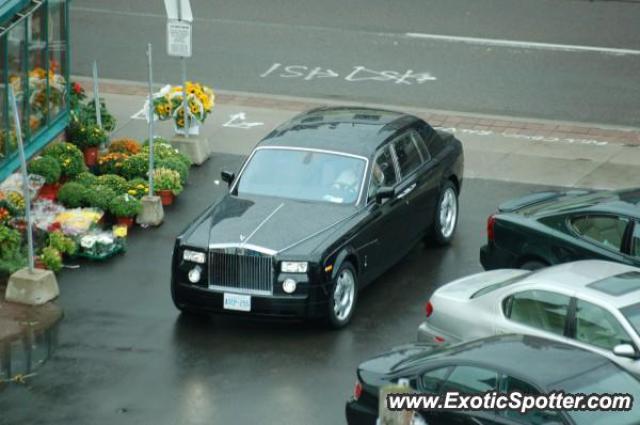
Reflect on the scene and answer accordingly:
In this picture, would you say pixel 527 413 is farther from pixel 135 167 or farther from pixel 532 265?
pixel 135 167

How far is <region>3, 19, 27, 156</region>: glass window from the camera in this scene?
58.6 ft

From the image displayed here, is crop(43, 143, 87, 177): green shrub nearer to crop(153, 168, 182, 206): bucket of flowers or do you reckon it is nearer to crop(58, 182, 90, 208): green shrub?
Result: crop(58, 182, 90, 208): green shrub

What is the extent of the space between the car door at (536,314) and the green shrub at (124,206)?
614 cm

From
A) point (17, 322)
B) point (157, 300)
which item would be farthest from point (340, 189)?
point (17, 322)

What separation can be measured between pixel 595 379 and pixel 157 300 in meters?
6.23

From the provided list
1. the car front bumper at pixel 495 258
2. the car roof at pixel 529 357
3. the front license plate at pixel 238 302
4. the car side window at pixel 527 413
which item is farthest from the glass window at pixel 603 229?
the car side window at pixel 527 413

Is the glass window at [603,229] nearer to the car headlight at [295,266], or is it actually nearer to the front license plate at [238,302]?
the car headlight at [295,266]

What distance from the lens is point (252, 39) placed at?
1045 inches

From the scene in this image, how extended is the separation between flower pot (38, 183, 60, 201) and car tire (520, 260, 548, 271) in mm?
6342

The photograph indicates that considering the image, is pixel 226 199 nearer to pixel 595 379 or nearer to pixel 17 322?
pixel 17 322

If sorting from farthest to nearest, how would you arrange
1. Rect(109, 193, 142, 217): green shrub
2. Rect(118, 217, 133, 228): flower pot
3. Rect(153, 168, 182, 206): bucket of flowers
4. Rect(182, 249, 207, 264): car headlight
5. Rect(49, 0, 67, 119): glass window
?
Rect(49, 0, 67, 119): glass window, Rect(153, 168, 182, 206): bucket of flowers, Rect(118, 217, 133, 228): flower pot, Rect(109, 193, 142, 217): green shrub, Rect(182, 249, 207, 264): car headlight

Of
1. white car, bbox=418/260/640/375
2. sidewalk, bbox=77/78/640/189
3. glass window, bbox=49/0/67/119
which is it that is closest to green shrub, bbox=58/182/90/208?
glass window, bbox=49/0/67/119

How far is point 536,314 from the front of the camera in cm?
1264

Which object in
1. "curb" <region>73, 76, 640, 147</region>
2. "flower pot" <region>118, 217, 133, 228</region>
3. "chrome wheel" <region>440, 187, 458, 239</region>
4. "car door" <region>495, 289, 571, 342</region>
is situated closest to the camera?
"car door" <region>495, 289, 571, 342</region>
